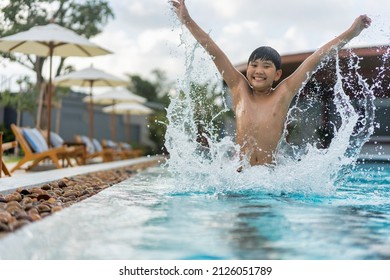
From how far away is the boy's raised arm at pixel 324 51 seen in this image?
184 inches

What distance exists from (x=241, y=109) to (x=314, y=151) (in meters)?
0.77

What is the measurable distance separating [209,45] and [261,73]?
1.66ft

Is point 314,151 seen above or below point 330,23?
below

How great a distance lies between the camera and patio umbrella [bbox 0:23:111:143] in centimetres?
1006

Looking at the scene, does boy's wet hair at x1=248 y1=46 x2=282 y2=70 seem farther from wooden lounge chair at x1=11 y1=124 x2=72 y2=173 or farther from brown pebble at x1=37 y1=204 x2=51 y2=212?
wooden lounge chair at x1=11 y1=124 x2=72 y2=173

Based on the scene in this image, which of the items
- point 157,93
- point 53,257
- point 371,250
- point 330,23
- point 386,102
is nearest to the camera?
point 53,257

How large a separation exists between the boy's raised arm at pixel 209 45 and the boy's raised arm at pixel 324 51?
484 millimetres

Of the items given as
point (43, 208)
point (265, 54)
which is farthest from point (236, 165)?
point (43, 208)

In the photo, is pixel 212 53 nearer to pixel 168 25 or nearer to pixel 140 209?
pixel 168 25

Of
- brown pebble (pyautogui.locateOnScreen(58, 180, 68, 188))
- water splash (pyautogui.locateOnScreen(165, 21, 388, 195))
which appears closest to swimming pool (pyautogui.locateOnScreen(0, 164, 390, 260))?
water splash (pyautogui.locateOnScreen(165, 21, 388, 195))

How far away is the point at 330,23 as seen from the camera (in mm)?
9250

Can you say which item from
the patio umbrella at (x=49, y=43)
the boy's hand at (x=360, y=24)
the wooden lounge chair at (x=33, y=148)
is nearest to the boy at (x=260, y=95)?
the boy's hand at (x=360, y=24)
